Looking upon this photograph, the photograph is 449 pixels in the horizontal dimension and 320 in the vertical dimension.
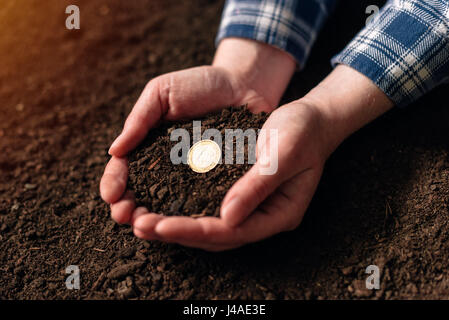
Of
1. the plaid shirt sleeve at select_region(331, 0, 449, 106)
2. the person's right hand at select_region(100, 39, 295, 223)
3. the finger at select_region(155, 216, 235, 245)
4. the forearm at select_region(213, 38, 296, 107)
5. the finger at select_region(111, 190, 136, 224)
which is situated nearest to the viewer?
the finger at select_region(155, 216, 235, 245)

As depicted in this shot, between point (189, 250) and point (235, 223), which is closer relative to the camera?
point (235, 223)

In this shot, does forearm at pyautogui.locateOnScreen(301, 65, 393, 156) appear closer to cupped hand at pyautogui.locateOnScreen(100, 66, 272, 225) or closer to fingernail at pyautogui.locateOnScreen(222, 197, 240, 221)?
cupped hand at pyautogui.locateOnScreen(100, 66, 272, 225)

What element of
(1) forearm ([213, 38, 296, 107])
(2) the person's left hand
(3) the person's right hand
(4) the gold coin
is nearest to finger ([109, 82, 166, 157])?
(3) the person's right hand

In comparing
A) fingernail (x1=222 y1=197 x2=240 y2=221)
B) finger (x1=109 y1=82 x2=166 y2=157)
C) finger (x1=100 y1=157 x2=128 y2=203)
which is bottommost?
fingernail (x1=222 y1=197 x2=240 y2=221)

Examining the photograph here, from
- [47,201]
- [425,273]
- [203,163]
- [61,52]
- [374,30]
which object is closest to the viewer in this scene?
[425,273]

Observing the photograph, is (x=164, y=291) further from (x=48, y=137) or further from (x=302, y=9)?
(x=302, y=9)
